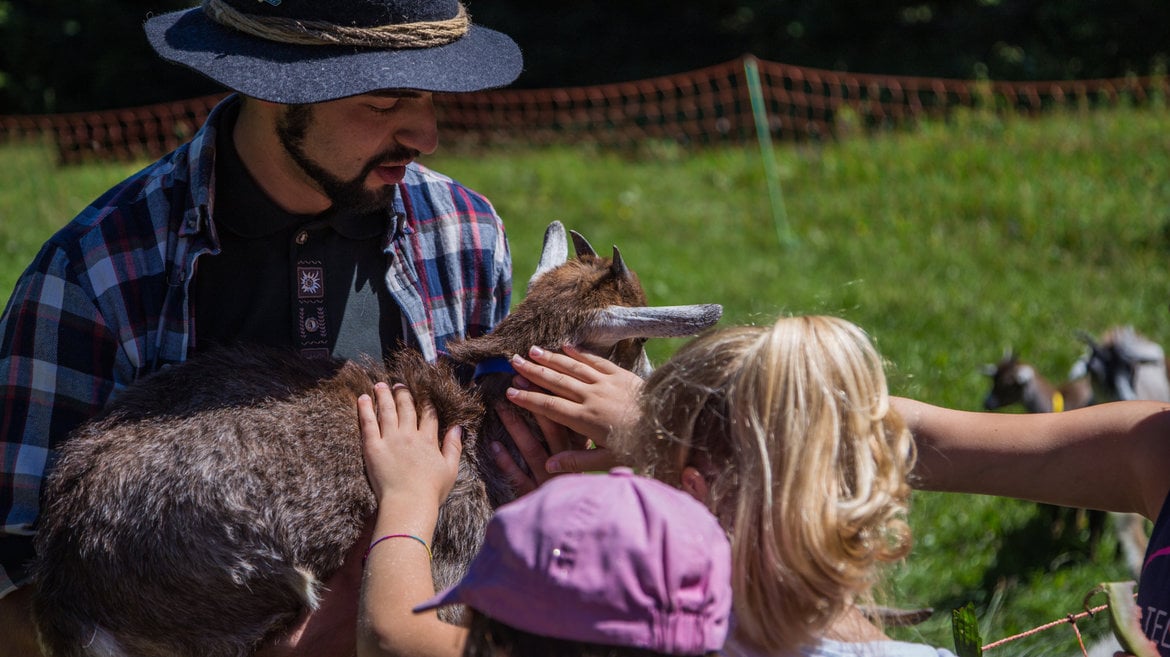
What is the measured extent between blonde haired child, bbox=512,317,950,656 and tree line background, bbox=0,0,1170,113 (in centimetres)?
1428

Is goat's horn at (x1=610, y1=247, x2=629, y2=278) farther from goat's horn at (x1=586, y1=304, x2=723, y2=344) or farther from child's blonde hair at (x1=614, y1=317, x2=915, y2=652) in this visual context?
child's blonde hair at (x1=614, y1=317, x2=915, y2=652)

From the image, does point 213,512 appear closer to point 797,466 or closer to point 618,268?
point 618,268

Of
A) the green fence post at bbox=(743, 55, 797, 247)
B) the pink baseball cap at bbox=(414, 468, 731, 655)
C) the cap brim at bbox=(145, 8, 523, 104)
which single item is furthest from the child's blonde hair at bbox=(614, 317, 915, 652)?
the green fence post at bbox=(743, 55, 797, 247)

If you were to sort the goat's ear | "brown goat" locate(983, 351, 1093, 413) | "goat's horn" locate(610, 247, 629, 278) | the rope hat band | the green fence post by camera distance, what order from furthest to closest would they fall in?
the green fence post → "brown goat" locate(983, 351, 1093, 413) → the goat's ear → "goat's horn" locate(610, 247, 629, 278) → the rope hat band

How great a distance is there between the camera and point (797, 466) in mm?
2141

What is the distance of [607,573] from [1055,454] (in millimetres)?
1392

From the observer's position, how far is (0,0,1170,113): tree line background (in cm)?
1548

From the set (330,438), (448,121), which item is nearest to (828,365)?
(330,438)

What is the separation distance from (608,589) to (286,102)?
150 cm

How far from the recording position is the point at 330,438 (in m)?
2.86

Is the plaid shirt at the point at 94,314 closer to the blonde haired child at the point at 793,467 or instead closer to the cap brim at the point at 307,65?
the cap brim at the point at 307,65

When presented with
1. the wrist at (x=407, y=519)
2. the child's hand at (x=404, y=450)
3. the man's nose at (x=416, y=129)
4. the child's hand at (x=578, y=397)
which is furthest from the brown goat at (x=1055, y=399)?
the wrist at (x=407, y=519)

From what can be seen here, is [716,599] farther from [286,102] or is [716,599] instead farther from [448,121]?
[448,121]

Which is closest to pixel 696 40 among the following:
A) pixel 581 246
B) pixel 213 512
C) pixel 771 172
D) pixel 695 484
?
pixel 771 172
